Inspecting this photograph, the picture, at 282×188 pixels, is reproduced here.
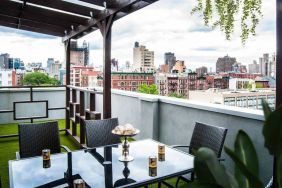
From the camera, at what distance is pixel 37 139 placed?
2.82m

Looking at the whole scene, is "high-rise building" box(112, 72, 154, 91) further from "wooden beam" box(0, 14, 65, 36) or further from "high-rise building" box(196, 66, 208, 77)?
"wooden beam" box(0, 14, 65, 36)

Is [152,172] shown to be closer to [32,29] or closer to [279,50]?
[279,50]

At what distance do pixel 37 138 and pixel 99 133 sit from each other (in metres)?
0.68

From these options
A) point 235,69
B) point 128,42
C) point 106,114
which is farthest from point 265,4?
point 128,42

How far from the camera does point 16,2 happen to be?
14.8 ft

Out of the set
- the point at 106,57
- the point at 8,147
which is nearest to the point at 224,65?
the point at 106,57

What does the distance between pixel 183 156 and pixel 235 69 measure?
6.78 m

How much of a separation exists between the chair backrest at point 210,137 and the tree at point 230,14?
878 millimetres

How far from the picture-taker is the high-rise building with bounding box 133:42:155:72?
40594 mm

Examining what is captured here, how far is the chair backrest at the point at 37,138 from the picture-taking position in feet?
9.00

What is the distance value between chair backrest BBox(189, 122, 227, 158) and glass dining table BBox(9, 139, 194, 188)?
0.27 metres

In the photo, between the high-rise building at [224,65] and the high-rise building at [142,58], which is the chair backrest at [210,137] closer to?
the high-rise building at [224,65]

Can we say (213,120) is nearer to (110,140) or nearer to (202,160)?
(110,140)

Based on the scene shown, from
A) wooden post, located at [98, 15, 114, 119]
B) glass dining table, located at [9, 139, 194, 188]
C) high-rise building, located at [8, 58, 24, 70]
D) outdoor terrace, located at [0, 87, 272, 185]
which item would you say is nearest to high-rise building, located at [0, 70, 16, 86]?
outdoor terrace, located at [0, 87, 272, 185]
